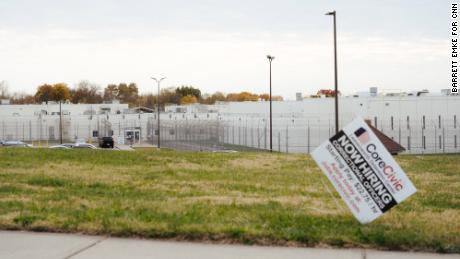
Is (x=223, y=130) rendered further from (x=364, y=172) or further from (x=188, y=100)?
(x=188, y=100)

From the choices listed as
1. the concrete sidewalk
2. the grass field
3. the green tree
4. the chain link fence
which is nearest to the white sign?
the grass field

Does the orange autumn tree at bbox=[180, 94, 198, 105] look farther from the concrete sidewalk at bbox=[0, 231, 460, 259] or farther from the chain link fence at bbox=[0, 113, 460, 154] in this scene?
the concrete sidewalk at bbox=[0, 231, 460, 259]

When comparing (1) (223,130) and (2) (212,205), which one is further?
(1) (223,130)

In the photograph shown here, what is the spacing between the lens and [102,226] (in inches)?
289

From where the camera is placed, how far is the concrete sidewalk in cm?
621

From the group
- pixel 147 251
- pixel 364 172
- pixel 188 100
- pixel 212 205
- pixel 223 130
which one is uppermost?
pixel 188 100

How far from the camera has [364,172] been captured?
7.49 metres

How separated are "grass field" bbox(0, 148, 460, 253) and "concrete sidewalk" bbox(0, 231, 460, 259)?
0.25m

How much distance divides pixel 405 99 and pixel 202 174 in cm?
3962

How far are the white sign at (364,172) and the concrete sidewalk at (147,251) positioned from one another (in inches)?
44.5

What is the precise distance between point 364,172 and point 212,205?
8.12ft

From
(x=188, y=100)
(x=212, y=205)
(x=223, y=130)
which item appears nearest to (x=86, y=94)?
(x=188, y=100)

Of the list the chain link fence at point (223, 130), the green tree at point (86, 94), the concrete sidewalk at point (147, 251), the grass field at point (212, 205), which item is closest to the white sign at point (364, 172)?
the grass field at point (212, 205)

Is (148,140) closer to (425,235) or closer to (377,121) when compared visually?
(377,121)
